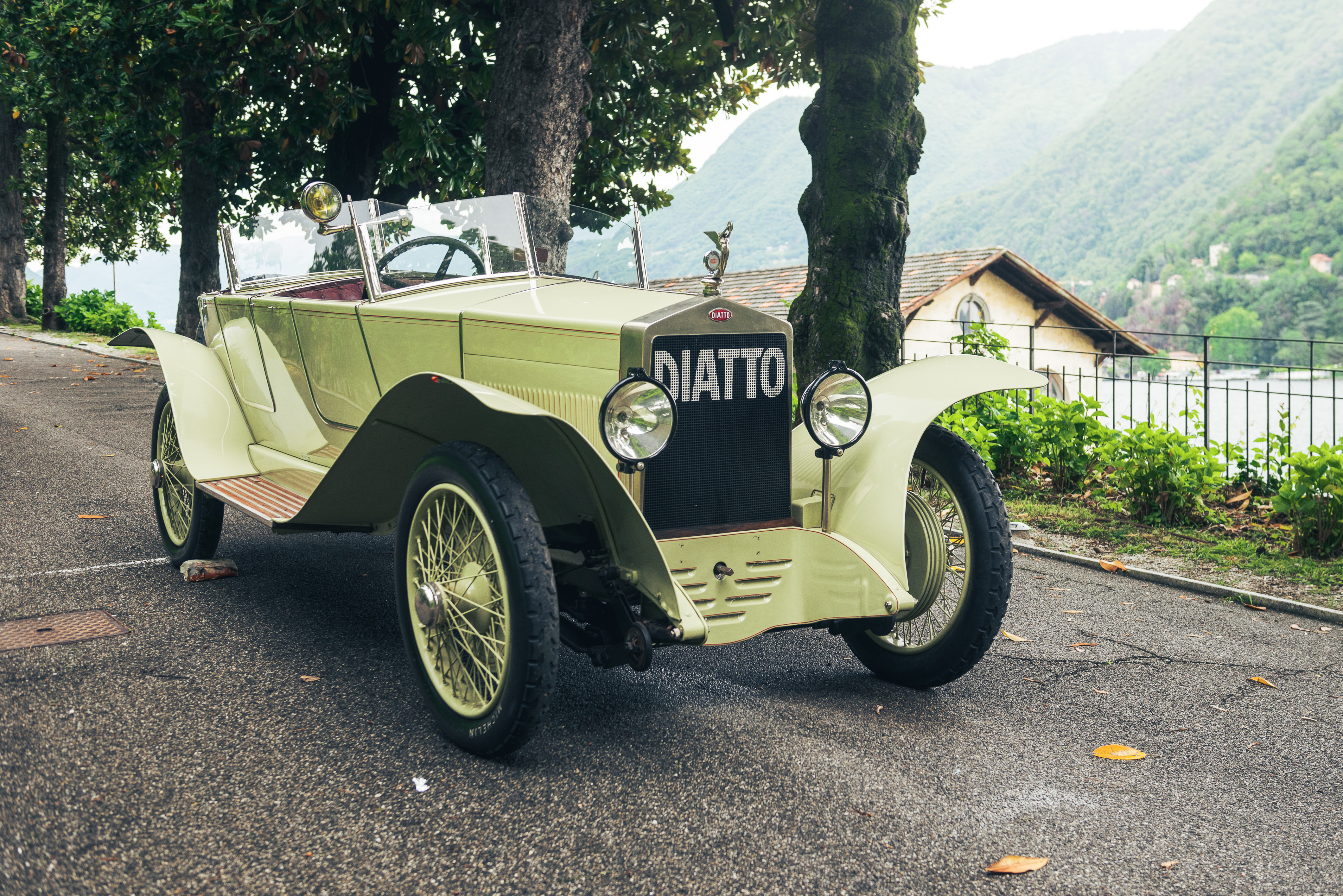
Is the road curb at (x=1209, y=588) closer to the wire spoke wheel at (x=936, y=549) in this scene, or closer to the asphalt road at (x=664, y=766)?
the asphalt road at (x=664, y=766)

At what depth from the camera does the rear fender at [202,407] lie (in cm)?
473

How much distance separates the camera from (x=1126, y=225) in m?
93.6

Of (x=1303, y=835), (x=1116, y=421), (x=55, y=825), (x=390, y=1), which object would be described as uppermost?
(x=390, y=1)

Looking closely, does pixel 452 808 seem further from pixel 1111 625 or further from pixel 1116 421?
pixel 1116 421

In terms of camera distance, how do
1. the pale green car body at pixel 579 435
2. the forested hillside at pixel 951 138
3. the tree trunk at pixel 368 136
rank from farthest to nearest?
the forested hillside at pixel 951 138 → the tree trunk at pixel 368 136 → the pale green car body at pixel 579 435

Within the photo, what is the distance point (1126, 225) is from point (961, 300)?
81851mm

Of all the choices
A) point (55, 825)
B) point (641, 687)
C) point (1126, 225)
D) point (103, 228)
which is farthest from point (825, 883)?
point (1126, 225)

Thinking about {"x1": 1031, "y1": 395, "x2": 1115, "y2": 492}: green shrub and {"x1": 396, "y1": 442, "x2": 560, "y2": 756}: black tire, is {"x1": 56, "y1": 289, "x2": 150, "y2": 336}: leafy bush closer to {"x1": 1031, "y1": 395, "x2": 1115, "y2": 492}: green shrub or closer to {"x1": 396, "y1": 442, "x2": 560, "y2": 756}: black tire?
{"x1": 1031, "y1": 395, "x2": 1115, "y2": 492}: green shrub

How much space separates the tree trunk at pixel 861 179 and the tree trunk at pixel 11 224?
2260cm

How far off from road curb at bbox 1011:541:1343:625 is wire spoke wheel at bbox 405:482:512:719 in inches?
98.2

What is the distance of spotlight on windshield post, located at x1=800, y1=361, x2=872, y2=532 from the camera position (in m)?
3.38

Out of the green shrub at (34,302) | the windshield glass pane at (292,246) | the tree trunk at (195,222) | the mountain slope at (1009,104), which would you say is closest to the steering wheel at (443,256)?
the windshield glass pane at (292,246)

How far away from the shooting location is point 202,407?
4926 mm

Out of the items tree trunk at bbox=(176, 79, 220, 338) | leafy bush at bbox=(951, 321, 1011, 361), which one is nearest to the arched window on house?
leafy bush at bbox=(951, 321, 1011, 361)
